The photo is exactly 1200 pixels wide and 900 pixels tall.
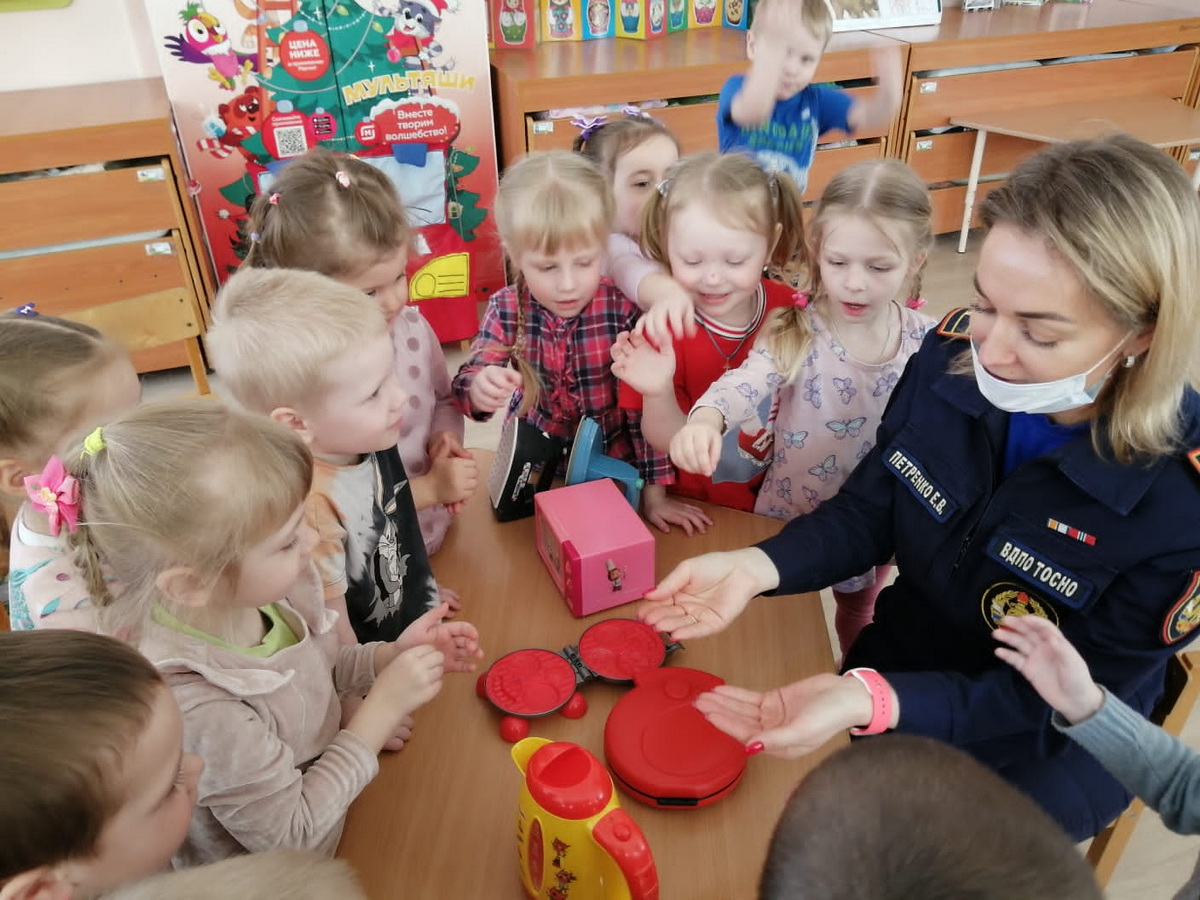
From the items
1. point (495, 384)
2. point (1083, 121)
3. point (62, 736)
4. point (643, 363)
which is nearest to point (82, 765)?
point (62, 736)

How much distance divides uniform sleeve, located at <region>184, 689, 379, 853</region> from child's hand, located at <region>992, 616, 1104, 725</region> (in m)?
0.80

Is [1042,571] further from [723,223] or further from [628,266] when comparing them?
[628,266]

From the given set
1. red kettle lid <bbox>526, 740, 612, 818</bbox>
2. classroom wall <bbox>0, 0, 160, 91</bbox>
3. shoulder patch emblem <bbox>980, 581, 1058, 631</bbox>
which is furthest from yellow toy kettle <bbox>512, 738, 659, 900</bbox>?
classroom wall <bbox>0, 0, 160, 91</bbox>

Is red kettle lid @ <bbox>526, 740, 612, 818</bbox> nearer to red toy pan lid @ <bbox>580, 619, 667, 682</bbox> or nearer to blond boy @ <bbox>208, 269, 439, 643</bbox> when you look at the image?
red toy pan lid @ <bbox>580, 619, 667, 682</bbox>

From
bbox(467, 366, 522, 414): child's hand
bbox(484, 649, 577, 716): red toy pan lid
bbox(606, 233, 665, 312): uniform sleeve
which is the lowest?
bbox(484, 649, 577, 716): red toy pan lid

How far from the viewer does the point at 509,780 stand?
101 cm

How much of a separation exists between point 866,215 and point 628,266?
1.61ft

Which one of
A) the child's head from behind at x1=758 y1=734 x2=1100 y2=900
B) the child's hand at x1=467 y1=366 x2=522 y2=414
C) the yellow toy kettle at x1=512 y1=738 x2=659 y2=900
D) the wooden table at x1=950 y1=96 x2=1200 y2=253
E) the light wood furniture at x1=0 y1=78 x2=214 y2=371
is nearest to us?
the child's head from behind at x1=758 y1=734 x2=1100 y2=900

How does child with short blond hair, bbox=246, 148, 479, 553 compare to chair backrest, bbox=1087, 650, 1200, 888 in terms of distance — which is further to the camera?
child with short blond hair, bbox=246, 148, 479, 553

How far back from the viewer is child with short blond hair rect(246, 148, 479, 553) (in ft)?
4.80

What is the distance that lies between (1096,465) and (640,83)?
9.58 feet

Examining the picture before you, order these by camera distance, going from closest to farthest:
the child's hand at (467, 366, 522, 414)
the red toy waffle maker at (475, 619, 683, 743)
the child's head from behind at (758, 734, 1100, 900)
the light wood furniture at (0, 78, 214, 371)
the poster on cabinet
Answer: the child's head from behind at (758, 734, 1100, 900) → the red toy waffle maker at (475, 619, 683, 743) → the child's hand at (467, 366, 522, 414) → the light wood furniture at (0, 78, 214, 371) → the poster on cabinet

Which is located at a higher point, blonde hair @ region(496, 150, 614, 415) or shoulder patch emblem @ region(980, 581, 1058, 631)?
blonde hair @ region(496, 150, 614, 415)

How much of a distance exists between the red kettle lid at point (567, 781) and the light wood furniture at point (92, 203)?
262 centimetres
